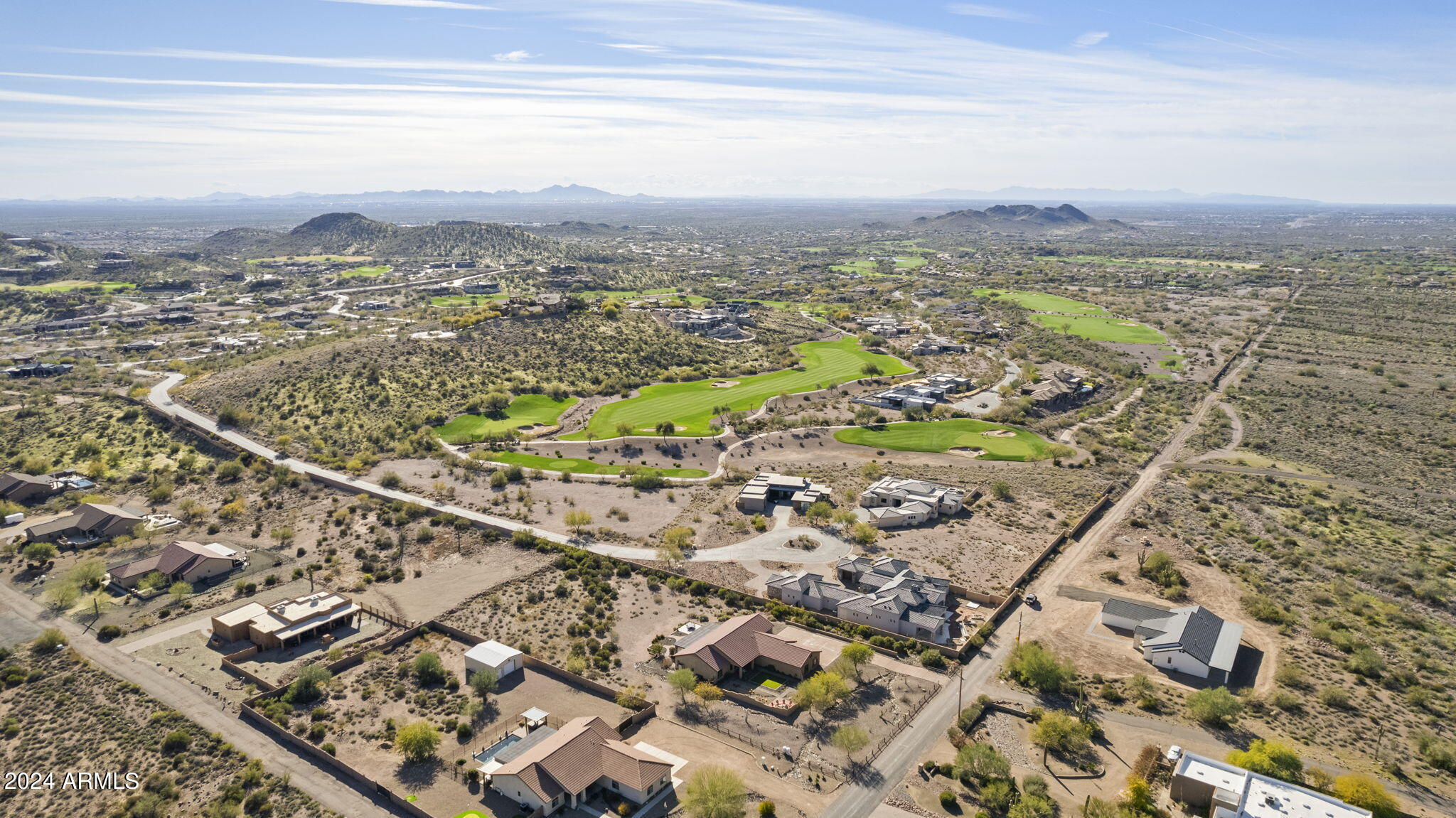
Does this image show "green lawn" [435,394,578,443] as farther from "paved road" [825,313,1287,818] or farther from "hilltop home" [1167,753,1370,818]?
"hilltop home" [1167,753,1370,818]

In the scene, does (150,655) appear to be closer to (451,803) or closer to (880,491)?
(451,803)

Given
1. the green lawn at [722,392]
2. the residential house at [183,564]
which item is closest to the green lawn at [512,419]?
the green lawn at [722,392]

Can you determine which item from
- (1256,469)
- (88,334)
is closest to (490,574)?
(1256,469)

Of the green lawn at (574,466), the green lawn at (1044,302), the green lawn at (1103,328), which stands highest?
the green lawn at (1044,302)

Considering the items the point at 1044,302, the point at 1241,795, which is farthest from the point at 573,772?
the point at 1044,302

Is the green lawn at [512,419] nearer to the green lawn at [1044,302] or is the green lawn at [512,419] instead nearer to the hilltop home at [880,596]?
the hilltop home at [880,596]

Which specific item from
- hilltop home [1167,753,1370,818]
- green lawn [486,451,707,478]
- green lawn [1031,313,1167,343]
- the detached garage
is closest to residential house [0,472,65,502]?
Result: green lawn [486,451,707,478]

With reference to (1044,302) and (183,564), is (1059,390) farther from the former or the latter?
(183,564)
